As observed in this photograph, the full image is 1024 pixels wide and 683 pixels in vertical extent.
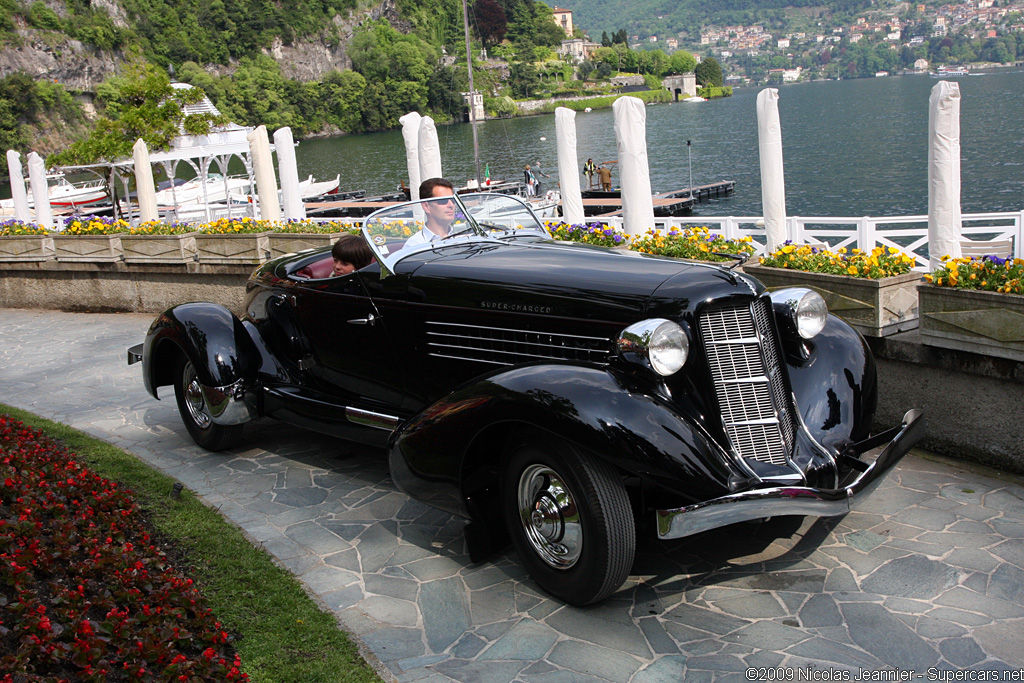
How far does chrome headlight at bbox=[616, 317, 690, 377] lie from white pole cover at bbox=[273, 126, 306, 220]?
37.1 ft

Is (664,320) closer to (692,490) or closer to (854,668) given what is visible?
(692,490)

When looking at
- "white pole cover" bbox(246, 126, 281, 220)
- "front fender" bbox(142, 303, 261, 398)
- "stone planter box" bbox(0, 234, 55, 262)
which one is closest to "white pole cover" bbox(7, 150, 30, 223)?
"stone planter box" bbox(0, 234, 55, 262)

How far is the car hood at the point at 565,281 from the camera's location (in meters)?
→ 4.33

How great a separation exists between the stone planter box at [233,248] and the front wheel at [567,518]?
8.72m

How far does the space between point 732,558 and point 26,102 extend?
342ft

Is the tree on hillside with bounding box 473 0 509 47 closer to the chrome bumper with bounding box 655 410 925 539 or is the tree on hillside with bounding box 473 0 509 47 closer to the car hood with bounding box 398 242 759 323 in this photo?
the car hood with bounding box 398 242 759 323

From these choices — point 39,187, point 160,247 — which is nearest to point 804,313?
point 160,247

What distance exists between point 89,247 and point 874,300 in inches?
491

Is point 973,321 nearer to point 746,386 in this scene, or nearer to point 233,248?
point 746,386

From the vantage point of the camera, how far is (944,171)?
7.66m

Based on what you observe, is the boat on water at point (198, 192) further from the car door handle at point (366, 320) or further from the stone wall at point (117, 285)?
the car door handle at point (366, 320)

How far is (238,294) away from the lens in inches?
504

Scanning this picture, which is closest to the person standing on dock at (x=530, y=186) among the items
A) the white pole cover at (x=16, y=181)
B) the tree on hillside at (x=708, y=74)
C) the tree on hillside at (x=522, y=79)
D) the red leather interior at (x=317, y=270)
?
the white pole cover at (x=16, y=181)

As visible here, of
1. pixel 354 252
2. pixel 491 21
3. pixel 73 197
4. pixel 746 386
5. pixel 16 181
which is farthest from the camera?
pixel 491 21
